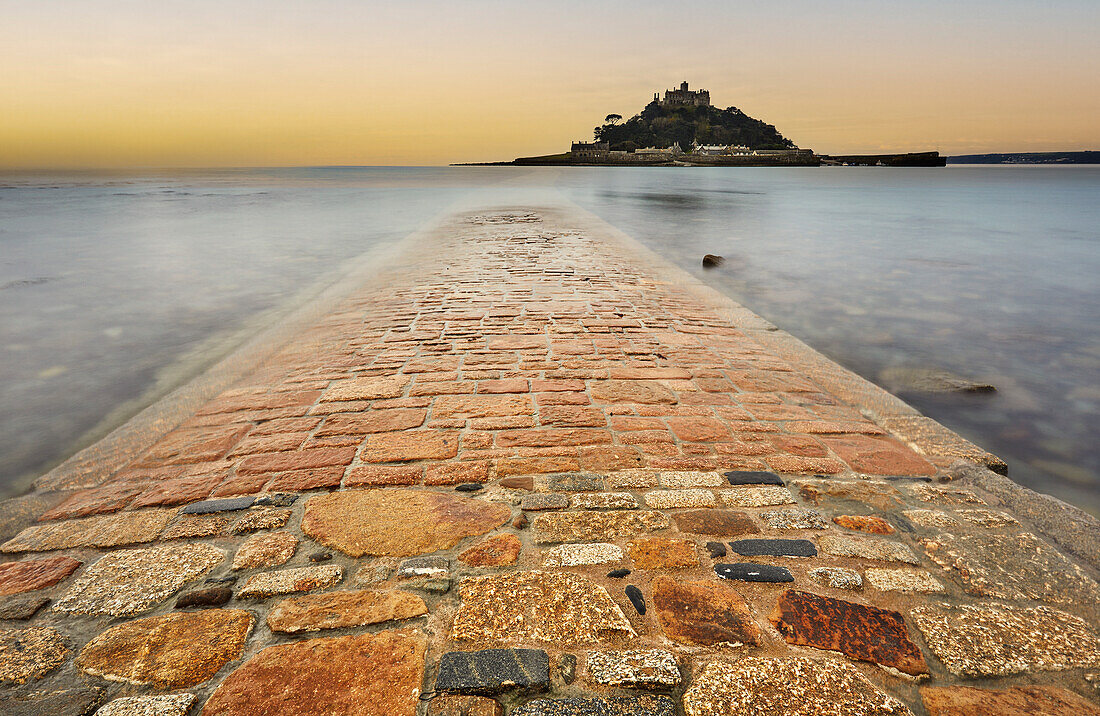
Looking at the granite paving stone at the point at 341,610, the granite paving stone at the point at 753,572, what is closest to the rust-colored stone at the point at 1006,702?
the granite paving stone at the point at 753,572

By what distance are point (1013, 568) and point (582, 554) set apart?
1541 mm

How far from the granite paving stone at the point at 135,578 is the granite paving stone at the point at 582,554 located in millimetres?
1206

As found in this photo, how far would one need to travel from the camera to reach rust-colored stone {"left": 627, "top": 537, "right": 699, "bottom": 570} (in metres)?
1.97

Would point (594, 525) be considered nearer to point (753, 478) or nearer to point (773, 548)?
point (773, 548)

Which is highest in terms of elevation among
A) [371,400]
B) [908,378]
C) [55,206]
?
[55,206]

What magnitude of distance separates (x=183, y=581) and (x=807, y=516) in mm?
2341

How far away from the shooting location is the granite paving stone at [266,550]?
199 centimetres

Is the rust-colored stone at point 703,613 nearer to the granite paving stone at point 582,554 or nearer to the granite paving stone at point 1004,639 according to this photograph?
the granite paving stone at point 582,554

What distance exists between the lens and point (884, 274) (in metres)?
9.98

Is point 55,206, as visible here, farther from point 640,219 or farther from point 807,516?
point 807,516

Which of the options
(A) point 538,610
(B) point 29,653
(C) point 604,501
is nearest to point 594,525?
(C) point 604,501

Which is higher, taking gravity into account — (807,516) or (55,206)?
(55,206)


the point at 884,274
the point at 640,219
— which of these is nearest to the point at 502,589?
the point at 884,274

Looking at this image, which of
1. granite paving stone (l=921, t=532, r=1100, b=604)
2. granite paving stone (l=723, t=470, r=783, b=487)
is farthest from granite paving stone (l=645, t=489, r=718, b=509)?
granite paving stone (l=921, t=532, r=1100, b=604)
